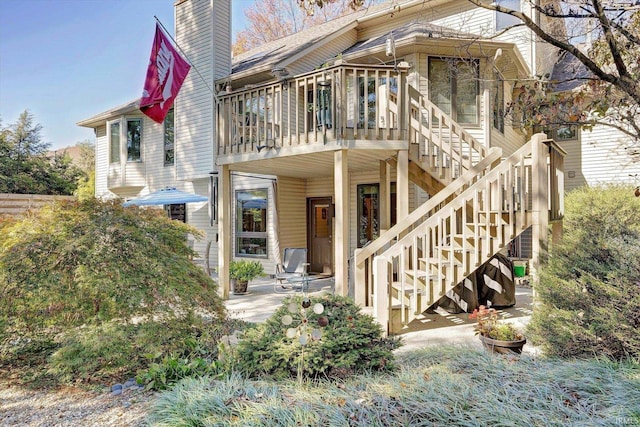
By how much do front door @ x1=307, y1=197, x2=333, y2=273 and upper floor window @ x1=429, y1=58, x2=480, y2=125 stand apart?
3.90m

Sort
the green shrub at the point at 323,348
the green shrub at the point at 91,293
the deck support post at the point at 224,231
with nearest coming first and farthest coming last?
the green shrub at the point at 323,348
the green shrub at the point at 91,293
the deck support post at the point at 224,231

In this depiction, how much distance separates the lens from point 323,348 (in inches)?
124

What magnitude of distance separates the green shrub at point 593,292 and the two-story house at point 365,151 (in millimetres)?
1265

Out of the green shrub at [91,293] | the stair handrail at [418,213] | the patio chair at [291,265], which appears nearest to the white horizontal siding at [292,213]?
the patio chair at [291,265]

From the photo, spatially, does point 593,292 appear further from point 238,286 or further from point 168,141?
point 168,141

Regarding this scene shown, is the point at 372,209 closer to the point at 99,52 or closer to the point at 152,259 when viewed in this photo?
the point at 152,259

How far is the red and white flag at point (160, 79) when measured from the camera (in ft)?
28.5

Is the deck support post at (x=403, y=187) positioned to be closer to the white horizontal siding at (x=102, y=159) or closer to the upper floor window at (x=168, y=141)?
the upper floor window at (x=168, y=141)

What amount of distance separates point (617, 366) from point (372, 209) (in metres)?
7.62

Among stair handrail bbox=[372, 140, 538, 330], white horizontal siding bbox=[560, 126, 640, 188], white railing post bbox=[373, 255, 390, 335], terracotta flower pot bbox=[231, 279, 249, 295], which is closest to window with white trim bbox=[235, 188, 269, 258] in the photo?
terracotta flower pot bbox=[231, 279, 249, 295]

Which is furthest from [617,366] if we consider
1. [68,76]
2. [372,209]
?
[68,76]

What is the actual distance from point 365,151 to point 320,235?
522cm

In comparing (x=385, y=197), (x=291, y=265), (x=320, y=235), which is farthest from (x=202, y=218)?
(x=385, y=197)

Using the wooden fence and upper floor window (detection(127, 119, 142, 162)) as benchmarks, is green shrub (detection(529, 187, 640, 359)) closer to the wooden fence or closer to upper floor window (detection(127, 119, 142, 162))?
the wooden fence
